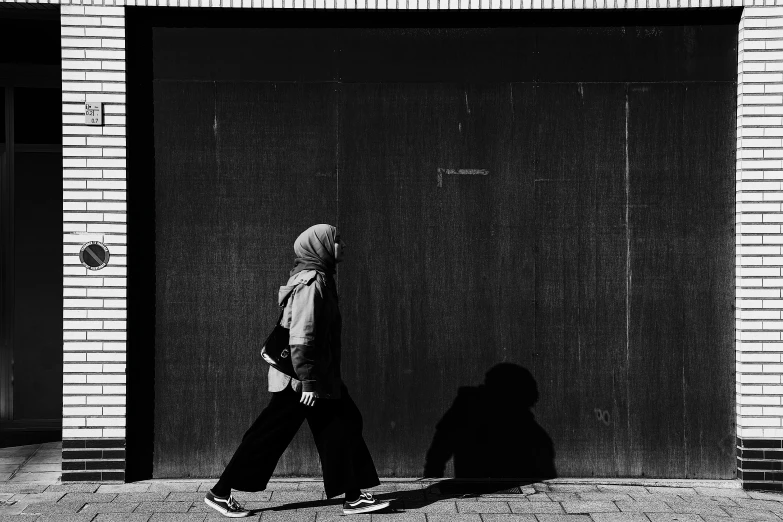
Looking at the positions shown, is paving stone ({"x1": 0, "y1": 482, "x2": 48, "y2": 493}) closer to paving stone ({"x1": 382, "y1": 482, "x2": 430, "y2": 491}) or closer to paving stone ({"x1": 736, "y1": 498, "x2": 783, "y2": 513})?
paving stone ({"x1": 382, "y1": 482, "x2": 430, "y2": 491})

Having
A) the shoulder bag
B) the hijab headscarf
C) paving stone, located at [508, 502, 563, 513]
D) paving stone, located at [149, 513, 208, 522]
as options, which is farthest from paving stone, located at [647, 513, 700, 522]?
paving stone, located at [149, 513, 208, 522]

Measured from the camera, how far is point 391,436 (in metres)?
7.07

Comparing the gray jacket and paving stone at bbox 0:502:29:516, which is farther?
paving stone at bbox 0:502:29:516

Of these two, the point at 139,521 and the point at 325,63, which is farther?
the point at 325,63

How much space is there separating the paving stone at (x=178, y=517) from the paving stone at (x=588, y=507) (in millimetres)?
2389

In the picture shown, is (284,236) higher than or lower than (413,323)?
higher

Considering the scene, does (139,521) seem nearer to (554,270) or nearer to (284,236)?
(284,236)

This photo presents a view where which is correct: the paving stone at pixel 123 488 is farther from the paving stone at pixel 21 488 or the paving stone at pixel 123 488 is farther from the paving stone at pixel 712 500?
the paving stone at pixel 712 500

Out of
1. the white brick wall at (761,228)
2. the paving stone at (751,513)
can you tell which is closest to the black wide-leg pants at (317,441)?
the paving stone at (751,513)

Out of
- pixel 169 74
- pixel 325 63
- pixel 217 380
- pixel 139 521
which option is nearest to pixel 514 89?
pixel 325 63

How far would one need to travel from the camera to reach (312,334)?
5.74m

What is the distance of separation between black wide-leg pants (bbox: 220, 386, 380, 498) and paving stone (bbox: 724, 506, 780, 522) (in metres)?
2.36

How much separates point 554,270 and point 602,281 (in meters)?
0.37

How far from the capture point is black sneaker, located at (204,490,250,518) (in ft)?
19.7
